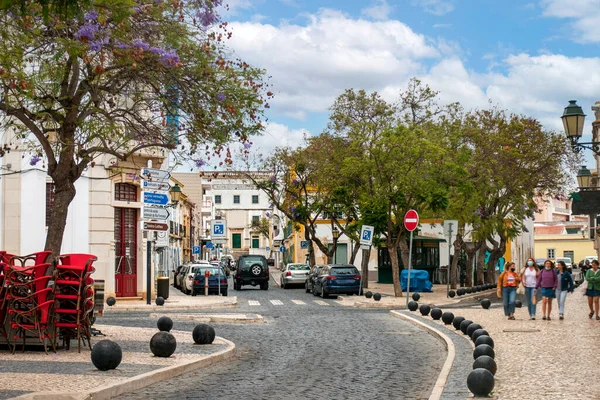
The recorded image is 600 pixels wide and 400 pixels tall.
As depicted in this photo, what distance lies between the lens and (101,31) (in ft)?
43.9

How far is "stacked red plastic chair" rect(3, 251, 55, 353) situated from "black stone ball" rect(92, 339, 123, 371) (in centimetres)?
229

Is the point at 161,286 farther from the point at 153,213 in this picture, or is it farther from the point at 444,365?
the point at 444,365

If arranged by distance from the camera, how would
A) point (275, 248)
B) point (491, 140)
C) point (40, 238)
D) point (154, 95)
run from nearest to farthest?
point (154, 95) < point (40, 238) < point (491, 140) < point (275, 248)

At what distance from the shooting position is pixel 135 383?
10984 mm

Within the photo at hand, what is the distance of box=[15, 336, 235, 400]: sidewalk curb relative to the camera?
928 cm

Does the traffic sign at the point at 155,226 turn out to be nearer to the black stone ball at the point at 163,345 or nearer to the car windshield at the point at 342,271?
the black stone ball at the point at 163,345

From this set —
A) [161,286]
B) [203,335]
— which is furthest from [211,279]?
[203,335]

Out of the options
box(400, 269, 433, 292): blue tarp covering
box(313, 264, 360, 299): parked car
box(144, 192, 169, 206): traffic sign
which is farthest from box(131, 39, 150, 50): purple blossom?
box(400, 269, 433, 292): blue tarp covering

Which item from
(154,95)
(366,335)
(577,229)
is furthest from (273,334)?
(577,229)

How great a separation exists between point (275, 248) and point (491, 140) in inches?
2523

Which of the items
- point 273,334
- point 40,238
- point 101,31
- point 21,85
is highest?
point 101,31

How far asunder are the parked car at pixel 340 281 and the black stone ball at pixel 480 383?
2790cm

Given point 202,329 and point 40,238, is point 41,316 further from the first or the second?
point 40,238

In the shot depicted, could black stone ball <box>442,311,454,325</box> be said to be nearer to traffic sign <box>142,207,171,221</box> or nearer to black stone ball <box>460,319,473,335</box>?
black stone ball <box>460,319,473,335</box>
